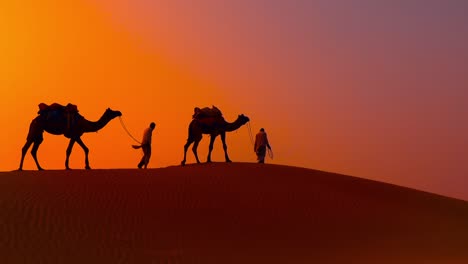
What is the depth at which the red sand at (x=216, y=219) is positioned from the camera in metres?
15.5

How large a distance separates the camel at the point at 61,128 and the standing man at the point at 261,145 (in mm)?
6192

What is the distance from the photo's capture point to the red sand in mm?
15492

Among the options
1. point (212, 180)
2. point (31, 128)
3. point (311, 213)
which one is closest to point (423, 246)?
point (311, 213)

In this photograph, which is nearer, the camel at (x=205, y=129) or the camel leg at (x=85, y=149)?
the camel leg at (x=85, y=149)

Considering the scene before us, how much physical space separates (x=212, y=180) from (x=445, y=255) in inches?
319

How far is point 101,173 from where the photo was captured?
76.3 ft

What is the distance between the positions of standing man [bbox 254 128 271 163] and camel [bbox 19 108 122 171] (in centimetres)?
619

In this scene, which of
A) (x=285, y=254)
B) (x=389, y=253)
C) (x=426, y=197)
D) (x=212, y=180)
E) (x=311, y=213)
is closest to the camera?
(x=285, y=254)

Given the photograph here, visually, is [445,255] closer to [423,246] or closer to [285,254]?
[423,246]

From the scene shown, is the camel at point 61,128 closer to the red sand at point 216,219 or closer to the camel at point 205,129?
the red sand at point 216,219

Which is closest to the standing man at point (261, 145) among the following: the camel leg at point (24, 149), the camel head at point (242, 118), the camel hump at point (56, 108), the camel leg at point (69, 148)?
the camel head at point (242, 118)

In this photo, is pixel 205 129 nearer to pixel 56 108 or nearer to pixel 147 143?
pixel 147 143

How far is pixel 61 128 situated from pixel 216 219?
22.4 feet

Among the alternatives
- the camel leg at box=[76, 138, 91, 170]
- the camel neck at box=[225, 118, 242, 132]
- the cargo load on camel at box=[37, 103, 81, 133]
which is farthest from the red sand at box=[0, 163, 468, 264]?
the cargo load on camel at box=[37, 103, 81, 133]
